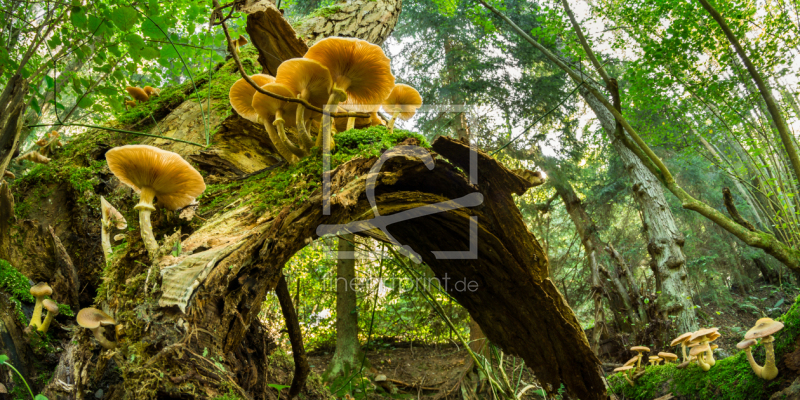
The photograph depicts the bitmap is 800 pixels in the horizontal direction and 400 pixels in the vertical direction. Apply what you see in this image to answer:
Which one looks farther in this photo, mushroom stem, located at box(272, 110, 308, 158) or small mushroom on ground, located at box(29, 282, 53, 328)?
mushroom stem, located at box(272, 110, 308, 158)

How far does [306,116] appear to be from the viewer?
2318 millimetres

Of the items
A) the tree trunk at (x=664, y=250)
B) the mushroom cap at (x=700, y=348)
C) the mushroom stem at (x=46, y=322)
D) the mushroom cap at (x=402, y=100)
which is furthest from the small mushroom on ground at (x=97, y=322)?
the tree trunk at (x=664, y=250)

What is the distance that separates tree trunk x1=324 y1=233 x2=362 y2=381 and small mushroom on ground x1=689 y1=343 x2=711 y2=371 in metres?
3.72

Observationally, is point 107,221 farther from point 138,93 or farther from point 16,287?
point 138,93

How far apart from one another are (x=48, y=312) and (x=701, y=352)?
4436 mm

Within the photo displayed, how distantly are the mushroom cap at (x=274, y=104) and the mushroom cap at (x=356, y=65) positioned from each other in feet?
0.80

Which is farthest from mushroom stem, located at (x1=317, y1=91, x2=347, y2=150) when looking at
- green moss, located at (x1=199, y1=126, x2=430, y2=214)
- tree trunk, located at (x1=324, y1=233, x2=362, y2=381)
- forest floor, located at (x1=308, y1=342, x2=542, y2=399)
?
forest floor, located at (x1=308, y1=342, x2=542, y2=399)

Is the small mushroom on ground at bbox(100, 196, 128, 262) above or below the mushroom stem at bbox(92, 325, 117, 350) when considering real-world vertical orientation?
above

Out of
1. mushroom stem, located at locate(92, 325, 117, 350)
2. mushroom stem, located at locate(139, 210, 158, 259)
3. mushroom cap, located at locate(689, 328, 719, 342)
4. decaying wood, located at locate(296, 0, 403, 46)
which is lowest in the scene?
mushroom cap, located at locate(689, 328, 719, 342)

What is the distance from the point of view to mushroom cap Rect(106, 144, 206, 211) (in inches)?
59.9

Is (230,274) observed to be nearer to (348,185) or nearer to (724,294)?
(348,185)

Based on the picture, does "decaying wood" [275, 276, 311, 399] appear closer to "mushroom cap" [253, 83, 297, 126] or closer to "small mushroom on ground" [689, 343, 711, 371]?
"mushroom cap" [253, 83, 297, 126]

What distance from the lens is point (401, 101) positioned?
259cm

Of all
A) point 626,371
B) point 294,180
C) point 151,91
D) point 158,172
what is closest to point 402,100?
point 294,180
